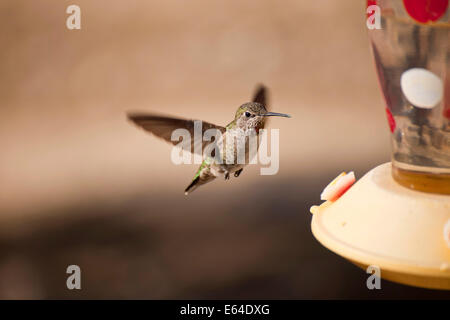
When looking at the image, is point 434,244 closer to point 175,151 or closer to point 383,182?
point 383,182

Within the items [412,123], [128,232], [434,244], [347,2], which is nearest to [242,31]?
[347,2]

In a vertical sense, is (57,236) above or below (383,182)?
below

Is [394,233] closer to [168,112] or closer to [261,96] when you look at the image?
[261,96]

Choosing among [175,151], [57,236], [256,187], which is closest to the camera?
[175,151]

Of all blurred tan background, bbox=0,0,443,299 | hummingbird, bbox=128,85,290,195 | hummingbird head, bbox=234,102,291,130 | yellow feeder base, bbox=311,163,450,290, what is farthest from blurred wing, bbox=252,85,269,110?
blurred tan background, bbox=0,0,443,299

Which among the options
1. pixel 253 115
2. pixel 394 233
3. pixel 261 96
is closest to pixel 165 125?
pixel 253 115

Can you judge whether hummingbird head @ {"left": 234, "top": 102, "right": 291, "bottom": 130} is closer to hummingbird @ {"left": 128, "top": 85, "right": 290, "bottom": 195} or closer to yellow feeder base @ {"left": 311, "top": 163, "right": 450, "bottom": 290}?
hummingbird @ {"left": 128, "top": 85, "right": 290, "bottom": 195}
